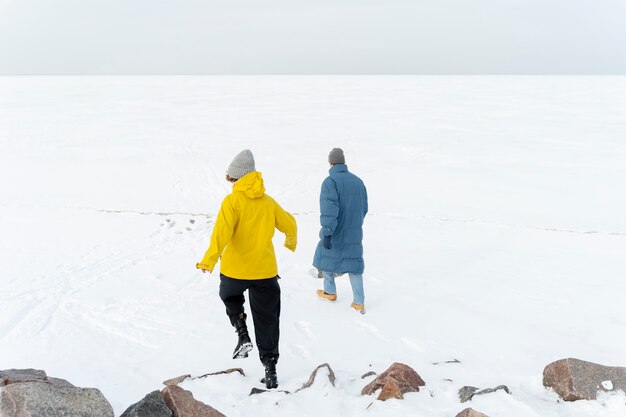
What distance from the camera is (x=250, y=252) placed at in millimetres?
3662

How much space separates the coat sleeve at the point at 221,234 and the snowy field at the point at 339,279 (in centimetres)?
90

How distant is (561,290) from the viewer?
243 inches

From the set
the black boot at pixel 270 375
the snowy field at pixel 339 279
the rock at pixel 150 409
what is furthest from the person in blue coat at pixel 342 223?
the rock at pixel 150 409

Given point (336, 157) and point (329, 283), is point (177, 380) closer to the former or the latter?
point (329, 283)

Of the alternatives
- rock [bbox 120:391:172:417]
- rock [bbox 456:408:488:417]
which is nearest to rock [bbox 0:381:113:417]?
rock [bbox 120:391:172:417]

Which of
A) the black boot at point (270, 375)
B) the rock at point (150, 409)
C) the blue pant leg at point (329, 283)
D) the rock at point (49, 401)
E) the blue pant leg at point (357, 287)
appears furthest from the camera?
the blue pant leg at point (329, 283)

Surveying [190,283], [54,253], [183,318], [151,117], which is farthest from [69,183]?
[151,117]

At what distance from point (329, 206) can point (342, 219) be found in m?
0.28

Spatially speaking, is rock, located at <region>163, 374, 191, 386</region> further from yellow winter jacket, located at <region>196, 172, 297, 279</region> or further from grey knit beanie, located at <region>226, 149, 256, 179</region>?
grey knit beanie, located at <region>226, 149, 256, 179</region>

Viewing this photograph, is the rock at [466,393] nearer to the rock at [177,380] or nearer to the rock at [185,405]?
the rock at [185,405]

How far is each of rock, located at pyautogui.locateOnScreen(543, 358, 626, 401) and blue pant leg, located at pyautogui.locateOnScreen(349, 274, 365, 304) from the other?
2.23 meters

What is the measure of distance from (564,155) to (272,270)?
1528cm

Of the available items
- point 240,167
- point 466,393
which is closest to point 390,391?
point 466,393

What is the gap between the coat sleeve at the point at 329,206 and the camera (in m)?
5.05
